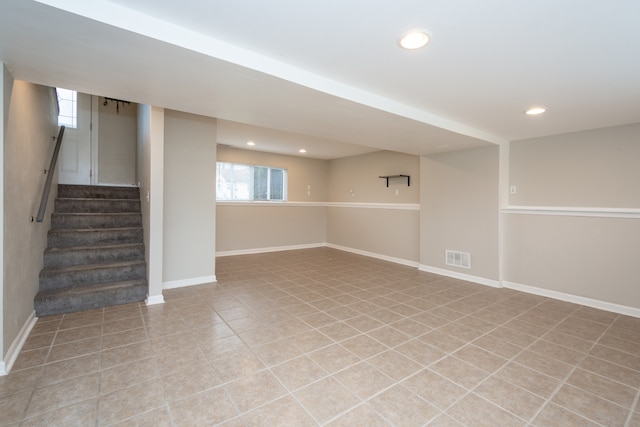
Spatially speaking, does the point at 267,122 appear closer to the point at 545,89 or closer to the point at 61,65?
the point at 61,65

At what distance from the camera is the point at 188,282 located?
4074 mm

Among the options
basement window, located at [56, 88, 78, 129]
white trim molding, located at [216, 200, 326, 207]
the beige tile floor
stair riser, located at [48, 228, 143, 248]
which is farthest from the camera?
white trim molding, located at [216, 200, 326, 207]

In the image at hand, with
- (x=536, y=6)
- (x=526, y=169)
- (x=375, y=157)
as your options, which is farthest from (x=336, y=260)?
(x=536, y=6)

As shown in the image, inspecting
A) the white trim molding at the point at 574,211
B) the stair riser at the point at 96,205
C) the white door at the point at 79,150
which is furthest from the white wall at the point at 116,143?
the white trim molding at the point at 574,211

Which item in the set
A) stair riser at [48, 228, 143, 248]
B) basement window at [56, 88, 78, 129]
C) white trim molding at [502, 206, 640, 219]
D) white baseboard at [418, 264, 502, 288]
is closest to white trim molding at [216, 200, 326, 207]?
stair riser at [48, 228, 143, 248]

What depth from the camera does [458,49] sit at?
6.18 feet

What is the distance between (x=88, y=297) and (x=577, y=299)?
18.9 ft

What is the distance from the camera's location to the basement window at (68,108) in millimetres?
4957

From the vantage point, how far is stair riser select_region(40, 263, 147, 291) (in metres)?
3.14

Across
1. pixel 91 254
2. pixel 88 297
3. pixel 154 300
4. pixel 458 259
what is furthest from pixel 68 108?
pixel 458 259

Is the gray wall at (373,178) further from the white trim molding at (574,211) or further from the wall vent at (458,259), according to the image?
the white trim molding at (574,211)

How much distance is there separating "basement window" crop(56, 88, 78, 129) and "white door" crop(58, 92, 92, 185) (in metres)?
0.05

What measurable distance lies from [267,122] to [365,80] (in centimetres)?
133

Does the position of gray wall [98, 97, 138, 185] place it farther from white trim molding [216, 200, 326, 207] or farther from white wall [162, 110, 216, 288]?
white wall [162, 110, 216, 288]
